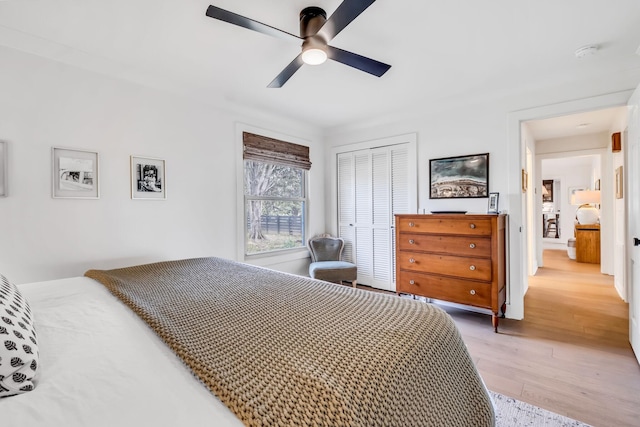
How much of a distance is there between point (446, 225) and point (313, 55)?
6.59 ft

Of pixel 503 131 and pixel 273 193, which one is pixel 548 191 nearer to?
pixel 503 131


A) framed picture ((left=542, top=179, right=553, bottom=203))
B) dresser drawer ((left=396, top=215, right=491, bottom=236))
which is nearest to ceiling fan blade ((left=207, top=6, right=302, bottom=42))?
dresser drawer ((left=396, top=215, right=491, bottom=236))

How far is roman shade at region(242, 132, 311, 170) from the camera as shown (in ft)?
11.5

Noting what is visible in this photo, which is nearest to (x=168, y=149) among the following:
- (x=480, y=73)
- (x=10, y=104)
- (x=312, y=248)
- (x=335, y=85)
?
(x=10, y=104)

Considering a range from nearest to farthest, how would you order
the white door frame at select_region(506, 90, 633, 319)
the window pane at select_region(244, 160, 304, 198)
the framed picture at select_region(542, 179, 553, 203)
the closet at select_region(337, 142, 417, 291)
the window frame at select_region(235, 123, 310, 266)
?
the white door frame at select_region(506, 90, 633, 319), the window frame at select_region(235, 123, 310, 266), the window pane at select_region(244, 160, 304, 198), the closet at select_region(337, 142, 417, 291), the framed picture at select_region(542, 179, 553, 203)

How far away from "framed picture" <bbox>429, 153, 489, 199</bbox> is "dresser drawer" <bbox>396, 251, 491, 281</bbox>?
2.65 feet

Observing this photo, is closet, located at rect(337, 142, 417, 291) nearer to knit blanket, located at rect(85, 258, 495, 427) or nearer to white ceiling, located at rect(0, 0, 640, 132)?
white ceiling, located at rect(0, 0, 640, 132)

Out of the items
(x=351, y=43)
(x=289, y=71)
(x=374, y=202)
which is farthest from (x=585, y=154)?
(x=289, y=71)

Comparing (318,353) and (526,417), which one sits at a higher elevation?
(318,353)

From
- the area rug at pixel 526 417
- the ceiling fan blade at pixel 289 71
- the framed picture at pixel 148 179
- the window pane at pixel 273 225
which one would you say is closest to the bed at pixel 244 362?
the area rug at pixel 526 417

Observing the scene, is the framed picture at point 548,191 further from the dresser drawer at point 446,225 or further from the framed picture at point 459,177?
the dresser drawer at point 446,225

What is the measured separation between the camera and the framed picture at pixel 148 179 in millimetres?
2598

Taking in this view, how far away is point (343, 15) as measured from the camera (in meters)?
1.54

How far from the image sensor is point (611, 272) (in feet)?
15.3
